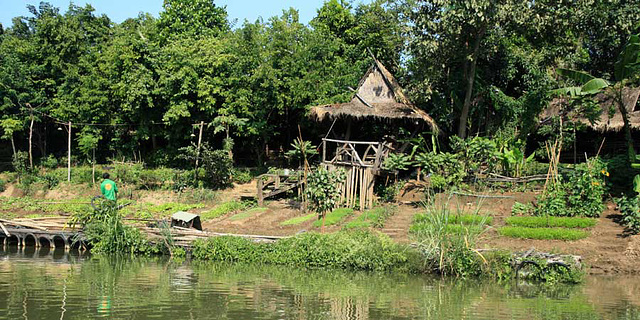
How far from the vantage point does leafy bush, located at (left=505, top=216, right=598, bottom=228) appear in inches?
732

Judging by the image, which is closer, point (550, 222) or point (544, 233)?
point (544, 233)

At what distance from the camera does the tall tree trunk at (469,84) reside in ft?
76.3

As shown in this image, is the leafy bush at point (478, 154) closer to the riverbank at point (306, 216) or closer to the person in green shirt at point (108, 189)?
the riverbank at point (306, 216)

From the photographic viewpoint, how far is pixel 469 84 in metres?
24.1

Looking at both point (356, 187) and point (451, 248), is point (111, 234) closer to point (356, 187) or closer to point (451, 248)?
point (356, 187)

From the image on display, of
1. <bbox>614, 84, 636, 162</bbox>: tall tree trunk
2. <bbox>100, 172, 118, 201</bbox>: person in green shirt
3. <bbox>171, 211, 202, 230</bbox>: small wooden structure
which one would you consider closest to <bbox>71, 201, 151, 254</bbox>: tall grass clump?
<bbox>100, 172, 118, 201</bbox>: person in green shirt

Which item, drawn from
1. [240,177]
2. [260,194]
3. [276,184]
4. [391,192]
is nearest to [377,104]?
[391,192]

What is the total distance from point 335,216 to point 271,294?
8.71 meters

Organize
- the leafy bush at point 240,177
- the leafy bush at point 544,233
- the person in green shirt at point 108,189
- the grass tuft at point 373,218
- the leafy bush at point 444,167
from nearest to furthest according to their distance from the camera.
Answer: the leafy bush at point 544,233, the person in green shirt at point 108,189, the grass tuft at point 373,218, the leafy bush at point 444,167, the leafy bush at point 240,177

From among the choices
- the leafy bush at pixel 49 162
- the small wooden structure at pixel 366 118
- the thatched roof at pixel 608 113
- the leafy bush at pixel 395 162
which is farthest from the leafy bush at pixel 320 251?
the leafy bush at pixel 49 162

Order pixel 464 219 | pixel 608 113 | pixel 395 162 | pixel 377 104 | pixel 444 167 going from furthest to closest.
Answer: pixel 377 104
pixel 608 113
pixel 395 162
pixel 444 167
pixel 464 219

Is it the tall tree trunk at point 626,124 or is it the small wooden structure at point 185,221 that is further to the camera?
the tall tree trunk at point 626,124

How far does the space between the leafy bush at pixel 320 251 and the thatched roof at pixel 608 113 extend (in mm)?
10773

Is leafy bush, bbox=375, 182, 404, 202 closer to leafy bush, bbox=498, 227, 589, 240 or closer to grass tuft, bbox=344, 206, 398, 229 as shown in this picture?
grass tuft, bbox=344, 206, 398, 229
